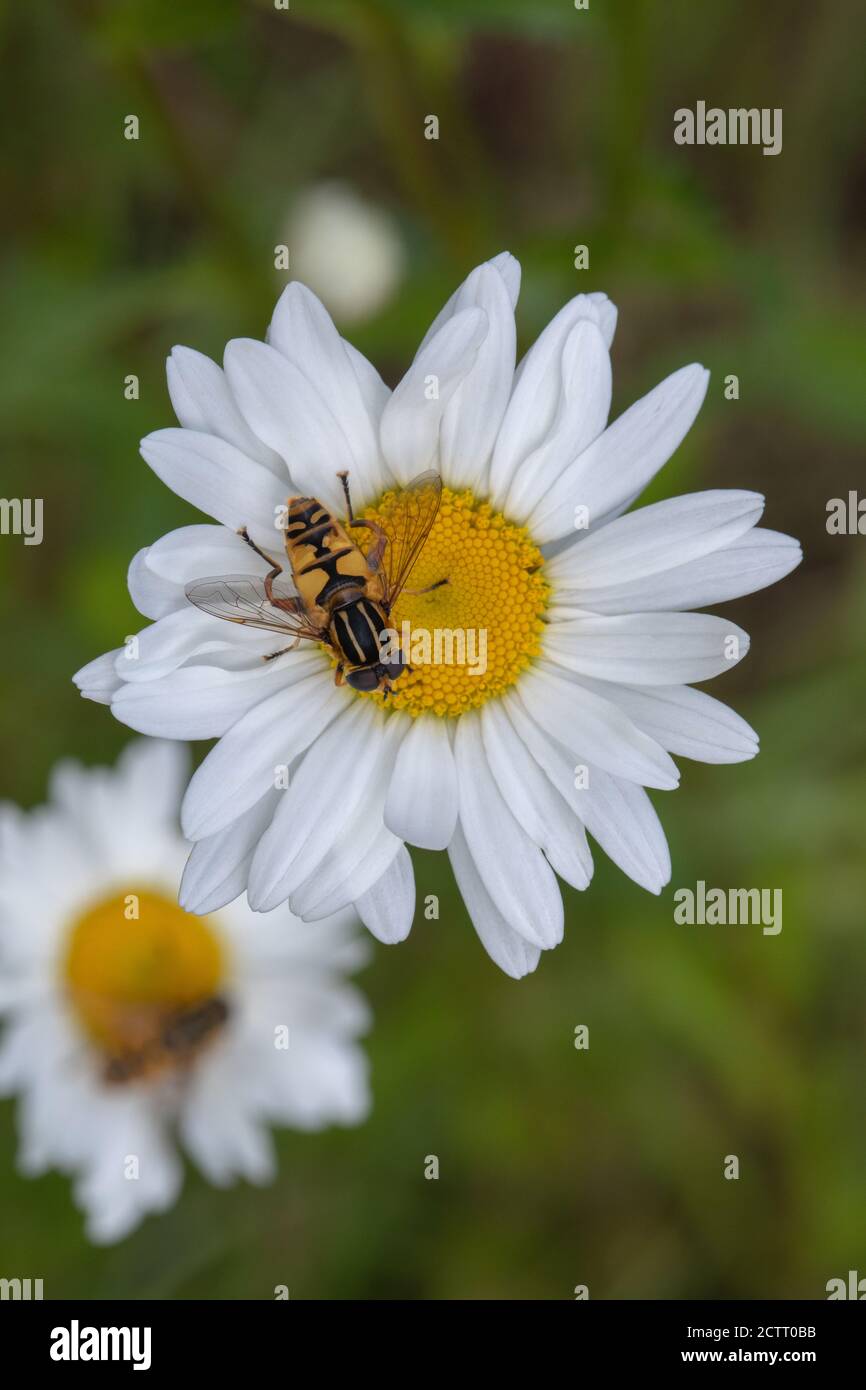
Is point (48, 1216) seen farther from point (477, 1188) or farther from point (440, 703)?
point (440, 703)

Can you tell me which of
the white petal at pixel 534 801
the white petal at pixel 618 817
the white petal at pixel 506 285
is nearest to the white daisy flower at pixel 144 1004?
the white petal at pixel 534 801

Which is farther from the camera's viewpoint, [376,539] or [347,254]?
[347,254]

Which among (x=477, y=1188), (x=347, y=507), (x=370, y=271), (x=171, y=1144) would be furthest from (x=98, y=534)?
(x=477, y=1188)

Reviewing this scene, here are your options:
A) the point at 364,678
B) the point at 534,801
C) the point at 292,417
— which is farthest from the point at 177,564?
the point at 534,801

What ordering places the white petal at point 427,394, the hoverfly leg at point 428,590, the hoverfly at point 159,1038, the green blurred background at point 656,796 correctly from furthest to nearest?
Result: 1. the green blurred background at point 656,796
2. the hoverfly at point 159,1038
3. the hoverfly leg at point 428,590
4. the white petal at point 427,394

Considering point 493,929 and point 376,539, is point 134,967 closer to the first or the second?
point 493,929

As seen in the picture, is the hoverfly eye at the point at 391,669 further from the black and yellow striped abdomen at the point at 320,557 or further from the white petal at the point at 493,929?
the white petal at the point at 493,929
